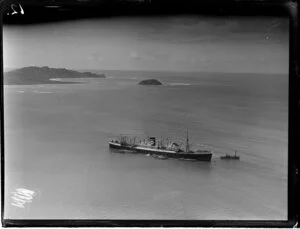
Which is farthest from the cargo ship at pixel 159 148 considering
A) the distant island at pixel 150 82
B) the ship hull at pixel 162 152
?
the distant island at pixel 150 82

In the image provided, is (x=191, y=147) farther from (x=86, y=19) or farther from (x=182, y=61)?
(x=86, y=19)

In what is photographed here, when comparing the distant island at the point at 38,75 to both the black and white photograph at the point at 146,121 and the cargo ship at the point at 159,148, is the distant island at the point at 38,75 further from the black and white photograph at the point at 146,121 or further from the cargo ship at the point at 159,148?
the cargo ship at the point at 159,148

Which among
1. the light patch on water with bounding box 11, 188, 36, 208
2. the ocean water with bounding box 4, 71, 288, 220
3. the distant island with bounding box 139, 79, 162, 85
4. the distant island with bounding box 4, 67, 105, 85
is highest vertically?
the distant island with bounding box 4, 67, 105, 85

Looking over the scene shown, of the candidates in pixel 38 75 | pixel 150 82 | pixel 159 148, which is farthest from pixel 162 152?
pixel 38 75

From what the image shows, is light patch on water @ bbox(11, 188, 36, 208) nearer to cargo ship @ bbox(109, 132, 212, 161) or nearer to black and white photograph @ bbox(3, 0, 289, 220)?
black and white photograph @ bbox(3, 0, 289, 220)

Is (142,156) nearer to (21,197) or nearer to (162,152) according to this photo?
(162,152)

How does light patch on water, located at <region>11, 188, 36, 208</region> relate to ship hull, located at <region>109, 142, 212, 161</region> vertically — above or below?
below

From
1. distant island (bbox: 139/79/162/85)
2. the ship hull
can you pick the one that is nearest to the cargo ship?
the ship hull

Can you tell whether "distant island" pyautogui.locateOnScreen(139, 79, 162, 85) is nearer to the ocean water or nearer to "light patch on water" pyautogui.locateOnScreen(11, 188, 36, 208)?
the ocean water
